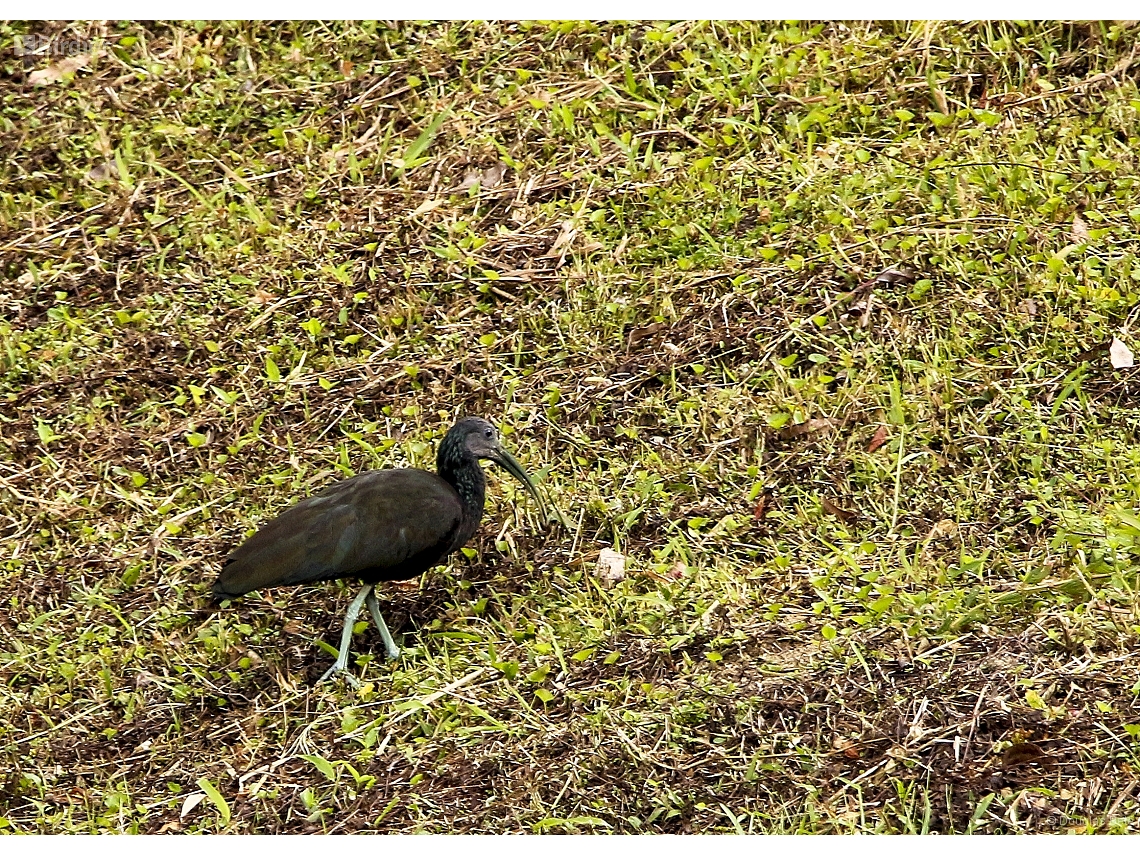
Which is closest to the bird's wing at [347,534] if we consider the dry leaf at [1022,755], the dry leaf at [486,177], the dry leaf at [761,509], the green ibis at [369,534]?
the green ibis at [369,534]

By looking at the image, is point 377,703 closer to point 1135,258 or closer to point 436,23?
point 1135,258

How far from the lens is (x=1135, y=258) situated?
7.48m

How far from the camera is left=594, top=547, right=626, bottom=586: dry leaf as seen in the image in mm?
6391

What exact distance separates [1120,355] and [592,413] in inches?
98.2

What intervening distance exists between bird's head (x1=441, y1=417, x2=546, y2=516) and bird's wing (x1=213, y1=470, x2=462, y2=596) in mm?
271

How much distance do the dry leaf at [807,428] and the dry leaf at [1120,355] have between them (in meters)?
1.36

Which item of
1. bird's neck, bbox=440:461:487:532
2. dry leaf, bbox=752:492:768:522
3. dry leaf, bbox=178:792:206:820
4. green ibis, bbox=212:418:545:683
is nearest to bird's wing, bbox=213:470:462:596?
green ibis, bbox=212:418:545:683

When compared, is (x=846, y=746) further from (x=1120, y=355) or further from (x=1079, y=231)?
(x=1079, y=231)

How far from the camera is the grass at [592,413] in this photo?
18.2ft

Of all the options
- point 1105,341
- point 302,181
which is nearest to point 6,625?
point 302,181

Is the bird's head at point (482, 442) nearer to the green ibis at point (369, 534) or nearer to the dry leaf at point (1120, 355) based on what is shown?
the green ibis at point (369, 534)

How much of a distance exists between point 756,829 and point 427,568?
1.83 m

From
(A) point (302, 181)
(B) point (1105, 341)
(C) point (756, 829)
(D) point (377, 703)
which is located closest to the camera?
(C) point (756, 829)

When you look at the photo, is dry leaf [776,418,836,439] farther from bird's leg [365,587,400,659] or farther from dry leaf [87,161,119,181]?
dry leaf [87,161,119,181]
